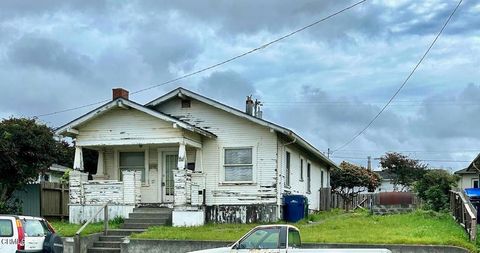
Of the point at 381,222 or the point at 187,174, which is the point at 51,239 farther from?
the point at 381,222

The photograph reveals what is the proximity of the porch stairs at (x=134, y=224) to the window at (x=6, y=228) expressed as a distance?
152 inches

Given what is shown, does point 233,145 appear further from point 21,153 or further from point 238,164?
point 21,153

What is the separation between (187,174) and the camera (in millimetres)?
23156

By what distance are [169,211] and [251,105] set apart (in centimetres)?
635

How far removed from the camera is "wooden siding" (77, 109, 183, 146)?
23625 mm

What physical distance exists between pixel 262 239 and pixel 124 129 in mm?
11875

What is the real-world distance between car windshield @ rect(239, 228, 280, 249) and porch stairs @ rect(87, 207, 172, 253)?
22.6 feet

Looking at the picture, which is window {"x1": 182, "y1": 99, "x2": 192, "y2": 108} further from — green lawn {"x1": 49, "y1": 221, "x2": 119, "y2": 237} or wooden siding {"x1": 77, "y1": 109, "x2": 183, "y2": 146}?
green lawn {"x1": 49, "y1": 221, "x2": 119, "y2": 237}

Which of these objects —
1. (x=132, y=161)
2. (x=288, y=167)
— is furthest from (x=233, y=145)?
(x=132, y=161)

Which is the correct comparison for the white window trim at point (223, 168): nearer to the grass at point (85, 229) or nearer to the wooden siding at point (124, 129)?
the wooden siding at point (124, 129)

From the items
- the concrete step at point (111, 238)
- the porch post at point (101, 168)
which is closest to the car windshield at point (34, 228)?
the concrete step at point (111, 238)

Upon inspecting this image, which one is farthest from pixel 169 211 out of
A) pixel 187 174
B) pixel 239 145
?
pixel 239 145

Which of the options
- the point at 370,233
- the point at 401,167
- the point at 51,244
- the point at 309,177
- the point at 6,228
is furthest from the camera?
the point at 401,167

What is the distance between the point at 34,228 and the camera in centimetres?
1672
